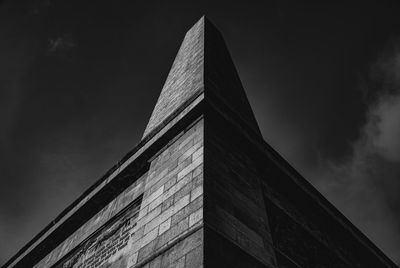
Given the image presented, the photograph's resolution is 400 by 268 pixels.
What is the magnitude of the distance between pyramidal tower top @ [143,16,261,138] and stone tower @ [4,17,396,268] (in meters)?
0.06

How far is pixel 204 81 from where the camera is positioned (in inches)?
239

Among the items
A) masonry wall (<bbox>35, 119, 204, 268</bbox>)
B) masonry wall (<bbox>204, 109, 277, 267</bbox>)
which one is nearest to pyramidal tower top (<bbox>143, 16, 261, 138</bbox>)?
masonry wall (<bbox>204, 109, 277, 267</bbox>)

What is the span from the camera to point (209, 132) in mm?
4348

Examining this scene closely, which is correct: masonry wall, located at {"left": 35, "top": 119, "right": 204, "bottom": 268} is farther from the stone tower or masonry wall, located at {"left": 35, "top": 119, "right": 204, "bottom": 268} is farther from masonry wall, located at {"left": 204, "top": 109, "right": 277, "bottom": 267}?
masonry wall, located at {"left": 204, "top": 109, "right": 277, "bottom": 267}

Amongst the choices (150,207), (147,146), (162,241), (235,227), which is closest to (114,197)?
(147,146)

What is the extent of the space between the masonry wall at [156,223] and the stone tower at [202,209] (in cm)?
2

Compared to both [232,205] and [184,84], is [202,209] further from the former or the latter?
→ [184,84]

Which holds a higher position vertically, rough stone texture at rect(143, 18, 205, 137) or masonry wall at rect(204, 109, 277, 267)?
Result: rough stone texture at rect(143, 18, 205, 137)

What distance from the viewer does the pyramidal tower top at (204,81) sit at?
641 centimetres

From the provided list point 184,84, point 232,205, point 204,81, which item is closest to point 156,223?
point 232,205

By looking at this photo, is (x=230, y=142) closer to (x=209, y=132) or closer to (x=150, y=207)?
(x=209, y=132)

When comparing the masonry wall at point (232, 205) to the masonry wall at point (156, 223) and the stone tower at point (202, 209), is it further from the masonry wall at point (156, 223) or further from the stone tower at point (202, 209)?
the masonry wall at point (156, 223)

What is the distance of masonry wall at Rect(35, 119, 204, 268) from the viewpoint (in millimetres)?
2932

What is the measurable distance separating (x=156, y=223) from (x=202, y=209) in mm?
777
